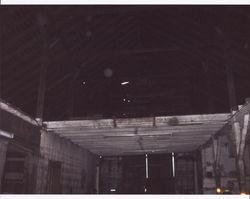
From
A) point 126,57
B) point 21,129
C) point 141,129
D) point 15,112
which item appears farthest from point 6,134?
point 126,57

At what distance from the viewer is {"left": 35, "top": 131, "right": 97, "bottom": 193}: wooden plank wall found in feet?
33.0

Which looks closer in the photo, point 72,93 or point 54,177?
point 54,177

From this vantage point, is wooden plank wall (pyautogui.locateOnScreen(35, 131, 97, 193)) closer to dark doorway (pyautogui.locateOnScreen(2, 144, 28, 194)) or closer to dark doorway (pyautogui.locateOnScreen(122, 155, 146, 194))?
dark doorway (pyautogui.locateOnScreen(2, 144, 28, 194))

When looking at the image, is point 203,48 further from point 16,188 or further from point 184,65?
point 16,188

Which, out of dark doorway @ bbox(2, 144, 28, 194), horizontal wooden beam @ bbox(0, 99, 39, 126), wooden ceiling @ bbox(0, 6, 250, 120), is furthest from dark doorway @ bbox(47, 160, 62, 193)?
wooden ceiling @ bbox(0, 6, 250, 120)

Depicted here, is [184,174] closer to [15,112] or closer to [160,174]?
[160,174]

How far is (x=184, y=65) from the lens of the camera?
55.5 ft

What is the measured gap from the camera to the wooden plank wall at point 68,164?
1005 cm

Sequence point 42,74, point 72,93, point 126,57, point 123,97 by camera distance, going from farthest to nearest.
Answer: point 123,97
point 126,57
point 72,93
point 42,74

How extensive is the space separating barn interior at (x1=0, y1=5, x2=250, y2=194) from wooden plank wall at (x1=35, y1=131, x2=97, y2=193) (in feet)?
0.18

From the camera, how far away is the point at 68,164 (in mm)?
12820

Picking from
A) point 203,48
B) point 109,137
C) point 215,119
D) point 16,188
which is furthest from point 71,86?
point 215,119

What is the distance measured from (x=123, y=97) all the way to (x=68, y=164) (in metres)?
7.06
